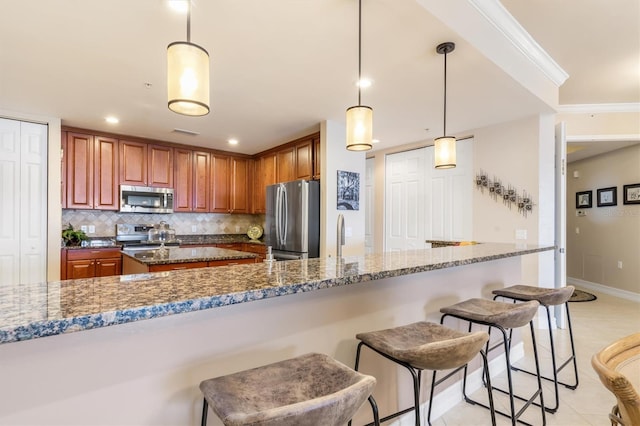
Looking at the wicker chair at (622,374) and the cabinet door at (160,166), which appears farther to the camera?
the cabinet door at (160,166)

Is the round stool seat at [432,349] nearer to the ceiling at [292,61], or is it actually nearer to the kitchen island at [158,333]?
the kitchen island at [158,333]

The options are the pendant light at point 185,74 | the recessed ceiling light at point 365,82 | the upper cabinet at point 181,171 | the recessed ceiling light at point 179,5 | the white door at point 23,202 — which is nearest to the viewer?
the pendant light at point 185,74

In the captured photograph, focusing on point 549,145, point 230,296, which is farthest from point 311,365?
point 549,145

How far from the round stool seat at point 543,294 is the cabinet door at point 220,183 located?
4.12m

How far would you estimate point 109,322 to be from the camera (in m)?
0.73

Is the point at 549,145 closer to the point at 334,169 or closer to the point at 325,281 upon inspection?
the point at 334,169

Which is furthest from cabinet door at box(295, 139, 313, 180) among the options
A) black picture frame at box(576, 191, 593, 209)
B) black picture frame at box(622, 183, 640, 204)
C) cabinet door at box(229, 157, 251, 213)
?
black picture frame at box(576, 191, 593, 209)

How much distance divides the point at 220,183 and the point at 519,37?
4242 millimetres

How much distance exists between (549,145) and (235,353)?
3.80 m

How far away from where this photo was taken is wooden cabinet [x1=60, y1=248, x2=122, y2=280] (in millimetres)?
3787

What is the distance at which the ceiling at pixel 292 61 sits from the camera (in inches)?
72.7

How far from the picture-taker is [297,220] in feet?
12.4

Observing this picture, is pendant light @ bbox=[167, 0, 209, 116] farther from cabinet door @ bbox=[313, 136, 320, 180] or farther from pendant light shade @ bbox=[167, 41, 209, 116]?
cabinet door @ bbox=[313, 136, 320, 180]

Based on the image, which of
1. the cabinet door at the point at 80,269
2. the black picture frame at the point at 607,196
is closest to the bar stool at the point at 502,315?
the cabinet door at the point at 80,269
